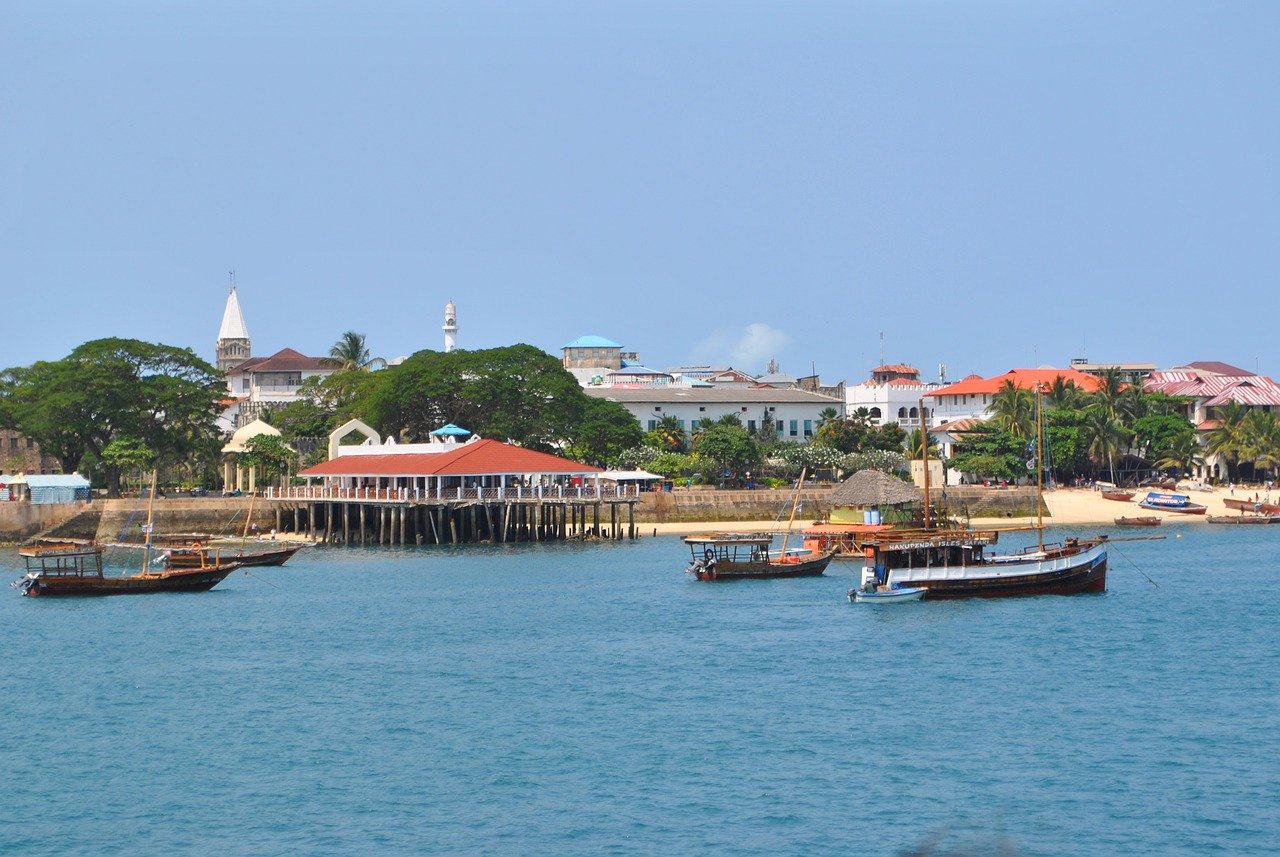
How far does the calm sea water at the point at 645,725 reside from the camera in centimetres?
2580

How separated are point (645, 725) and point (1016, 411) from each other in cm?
7887

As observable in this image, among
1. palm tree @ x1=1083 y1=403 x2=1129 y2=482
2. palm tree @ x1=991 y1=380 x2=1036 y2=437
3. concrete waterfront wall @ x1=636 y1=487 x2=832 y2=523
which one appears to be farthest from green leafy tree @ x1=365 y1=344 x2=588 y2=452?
palm tree @ x1=1083 y1=403 x2=1129 y2=482

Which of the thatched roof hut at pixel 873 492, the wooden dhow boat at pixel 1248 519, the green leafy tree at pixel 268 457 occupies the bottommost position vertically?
the wooden dhow boat at pixel 1248 519

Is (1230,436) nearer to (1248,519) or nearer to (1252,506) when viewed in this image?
(1252,506)

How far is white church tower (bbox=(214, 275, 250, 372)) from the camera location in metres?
170

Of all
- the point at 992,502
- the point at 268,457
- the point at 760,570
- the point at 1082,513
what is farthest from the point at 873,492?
the point at 268,457

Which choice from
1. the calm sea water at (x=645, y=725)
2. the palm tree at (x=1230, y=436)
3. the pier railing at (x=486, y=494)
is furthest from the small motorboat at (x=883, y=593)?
the palm tree at (x=1230, y=436)

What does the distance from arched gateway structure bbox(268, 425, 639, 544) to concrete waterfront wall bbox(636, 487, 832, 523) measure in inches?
132

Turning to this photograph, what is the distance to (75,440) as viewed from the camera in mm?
95625

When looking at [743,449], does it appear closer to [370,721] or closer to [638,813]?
[370,721]

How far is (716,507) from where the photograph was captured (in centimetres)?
9288

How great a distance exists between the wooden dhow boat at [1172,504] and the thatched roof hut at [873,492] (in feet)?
82.4

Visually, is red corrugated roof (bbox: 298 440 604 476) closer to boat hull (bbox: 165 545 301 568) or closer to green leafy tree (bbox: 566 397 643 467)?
boat hull (bbox: 165 545 301 568)

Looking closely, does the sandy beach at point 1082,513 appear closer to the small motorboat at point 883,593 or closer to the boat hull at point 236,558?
the boat hull at point 236,558
